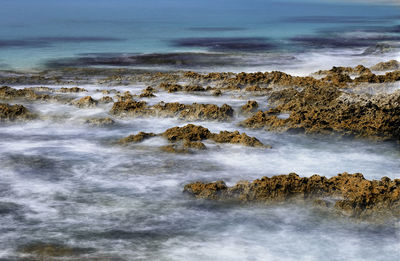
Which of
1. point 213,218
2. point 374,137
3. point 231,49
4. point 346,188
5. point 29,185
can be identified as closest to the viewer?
point 213,218

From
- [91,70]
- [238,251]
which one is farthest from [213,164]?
[91,70]

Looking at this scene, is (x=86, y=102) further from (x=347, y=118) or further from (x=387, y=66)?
(x=387, y=66)

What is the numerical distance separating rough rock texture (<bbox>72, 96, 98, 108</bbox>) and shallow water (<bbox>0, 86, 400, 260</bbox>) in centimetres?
151

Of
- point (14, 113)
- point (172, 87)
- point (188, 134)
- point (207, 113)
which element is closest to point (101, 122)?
point (14, 113)

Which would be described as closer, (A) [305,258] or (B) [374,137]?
(A) [305,258]

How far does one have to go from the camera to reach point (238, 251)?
5.41m

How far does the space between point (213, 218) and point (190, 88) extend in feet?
24.9

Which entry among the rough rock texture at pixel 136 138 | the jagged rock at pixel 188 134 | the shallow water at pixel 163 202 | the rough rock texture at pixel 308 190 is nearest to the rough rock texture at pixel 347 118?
the shallow water at pixel 163 202

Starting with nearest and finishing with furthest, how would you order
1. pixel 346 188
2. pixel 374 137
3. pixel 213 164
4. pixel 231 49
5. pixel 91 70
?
pixel 346 188
pixel 213 164
pixel 374 137
pixel 91 70
pixel 231 49

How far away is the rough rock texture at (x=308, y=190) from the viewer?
6336 millimetres

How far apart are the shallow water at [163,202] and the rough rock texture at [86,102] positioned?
1511 mm

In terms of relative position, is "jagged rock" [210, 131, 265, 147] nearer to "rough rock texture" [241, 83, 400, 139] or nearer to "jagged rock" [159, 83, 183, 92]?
"rough rock texture" [241, 83, 400, 139]

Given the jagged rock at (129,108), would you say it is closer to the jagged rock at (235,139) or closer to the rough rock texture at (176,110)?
the rough rock texture at (176,110)

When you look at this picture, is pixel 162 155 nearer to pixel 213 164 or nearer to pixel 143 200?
pixel 213 164
